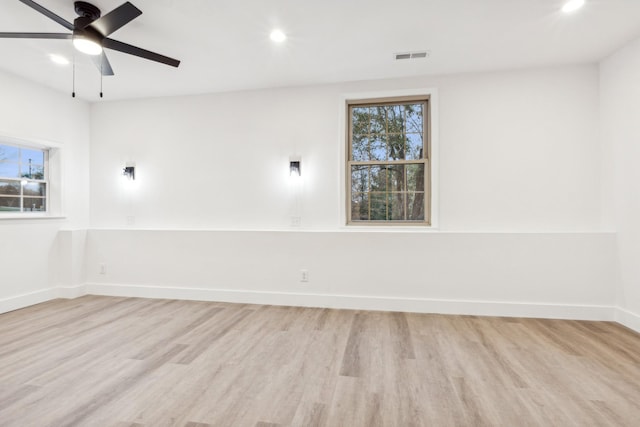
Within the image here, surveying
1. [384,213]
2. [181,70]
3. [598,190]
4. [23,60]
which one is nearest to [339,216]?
[384,213]

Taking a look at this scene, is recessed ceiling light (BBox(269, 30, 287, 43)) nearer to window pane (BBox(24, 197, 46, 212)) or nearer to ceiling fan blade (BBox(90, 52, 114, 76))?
ceiling fan blade (BBox(90, 52, 114, 76))

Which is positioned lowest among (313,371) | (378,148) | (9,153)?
(313,371)

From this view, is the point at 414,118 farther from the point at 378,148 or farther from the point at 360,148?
the point at 360,148

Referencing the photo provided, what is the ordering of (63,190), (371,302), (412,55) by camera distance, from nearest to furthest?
(412,55)
(371,302)
(63,190)

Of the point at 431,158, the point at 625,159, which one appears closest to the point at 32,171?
the point at 431,158

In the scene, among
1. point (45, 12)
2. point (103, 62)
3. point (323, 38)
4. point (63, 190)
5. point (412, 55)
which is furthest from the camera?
point (63, 190)

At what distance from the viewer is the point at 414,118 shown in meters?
3.88

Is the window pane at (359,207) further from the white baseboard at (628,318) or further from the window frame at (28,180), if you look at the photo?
the window frame at (28,180)

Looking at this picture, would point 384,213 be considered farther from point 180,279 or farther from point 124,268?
point 124,268

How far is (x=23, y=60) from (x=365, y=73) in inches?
149

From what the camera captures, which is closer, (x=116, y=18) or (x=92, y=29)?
(x=116, y=18)

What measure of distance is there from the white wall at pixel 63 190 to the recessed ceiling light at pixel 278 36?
3287 mm

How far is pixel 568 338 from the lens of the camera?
110 inches

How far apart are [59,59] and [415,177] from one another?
4.26m
